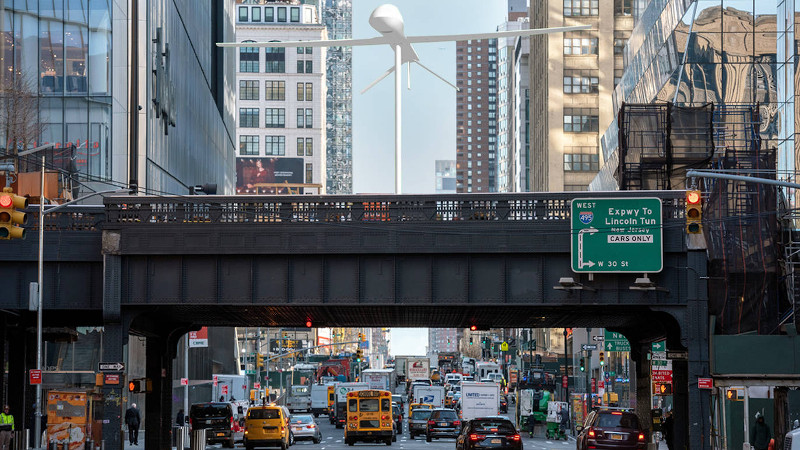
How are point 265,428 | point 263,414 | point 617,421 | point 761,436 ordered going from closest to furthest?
point 761,436 < point 617,421 < point 265,428 < point 263,414

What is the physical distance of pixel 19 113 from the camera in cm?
5438

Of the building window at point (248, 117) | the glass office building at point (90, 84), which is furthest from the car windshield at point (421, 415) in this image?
the building window at point (248, 117)

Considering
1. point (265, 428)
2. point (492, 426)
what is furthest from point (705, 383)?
point (265, 428)

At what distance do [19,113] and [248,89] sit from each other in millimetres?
139651

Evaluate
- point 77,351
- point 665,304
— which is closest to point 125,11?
point 77,351

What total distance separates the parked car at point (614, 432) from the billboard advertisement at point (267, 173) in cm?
13310

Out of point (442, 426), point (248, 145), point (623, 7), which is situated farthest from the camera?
point (248, 145)

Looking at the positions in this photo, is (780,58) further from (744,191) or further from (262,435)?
(262,435)

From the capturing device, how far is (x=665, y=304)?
35531 millimetres

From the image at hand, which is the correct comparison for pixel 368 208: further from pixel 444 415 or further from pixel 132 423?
pixel 444 415

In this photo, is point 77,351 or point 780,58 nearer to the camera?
point 780,58

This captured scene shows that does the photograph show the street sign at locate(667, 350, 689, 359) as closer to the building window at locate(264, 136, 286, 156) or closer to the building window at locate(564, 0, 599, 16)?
the building window at locate(564, 0, 599, 16)

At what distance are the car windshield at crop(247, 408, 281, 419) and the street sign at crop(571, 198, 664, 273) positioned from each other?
19.8 metres

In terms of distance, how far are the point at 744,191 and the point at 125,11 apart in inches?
1314
